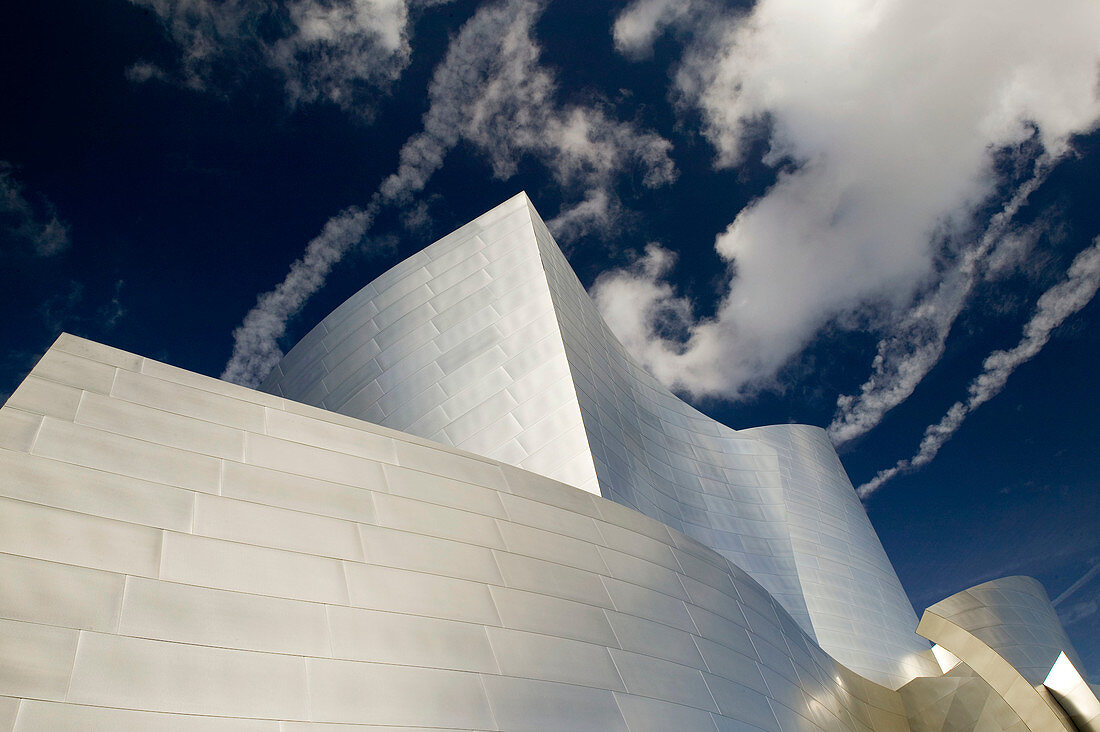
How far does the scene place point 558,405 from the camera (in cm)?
1288

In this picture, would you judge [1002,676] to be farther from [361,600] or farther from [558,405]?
[558,405]

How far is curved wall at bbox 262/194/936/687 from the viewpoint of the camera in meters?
13.2

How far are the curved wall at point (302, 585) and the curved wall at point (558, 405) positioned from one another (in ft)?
17.1

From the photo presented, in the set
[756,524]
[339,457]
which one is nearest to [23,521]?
[339,457]

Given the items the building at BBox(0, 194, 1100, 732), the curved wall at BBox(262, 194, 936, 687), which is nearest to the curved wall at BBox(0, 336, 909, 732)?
the building at BBox(0, 194, 1100, 732)

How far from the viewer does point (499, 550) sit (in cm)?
599

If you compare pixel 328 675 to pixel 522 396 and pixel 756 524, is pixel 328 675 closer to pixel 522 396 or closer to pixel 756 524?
pixel 522 396

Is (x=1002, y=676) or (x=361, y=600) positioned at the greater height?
(x=361, y=600)

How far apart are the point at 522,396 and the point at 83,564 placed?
31.9 ft

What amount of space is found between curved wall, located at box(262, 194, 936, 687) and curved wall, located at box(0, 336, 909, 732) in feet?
17.1

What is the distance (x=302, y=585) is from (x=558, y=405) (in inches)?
337

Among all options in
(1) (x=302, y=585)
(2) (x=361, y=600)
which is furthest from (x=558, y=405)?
(1) (x=302, y=585)

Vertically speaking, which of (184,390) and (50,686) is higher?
(184,390)

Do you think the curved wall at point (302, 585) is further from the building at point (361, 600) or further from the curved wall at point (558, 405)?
the curved wall at point (558, 405)
